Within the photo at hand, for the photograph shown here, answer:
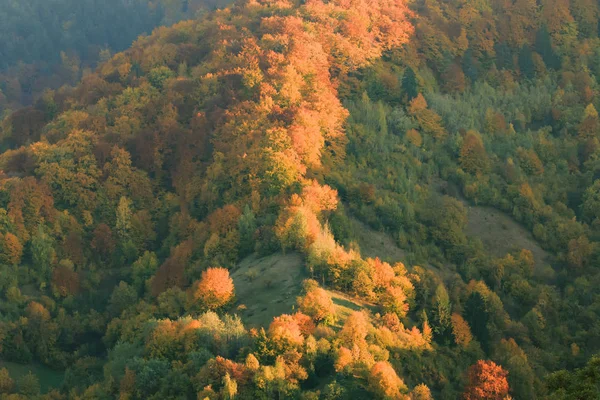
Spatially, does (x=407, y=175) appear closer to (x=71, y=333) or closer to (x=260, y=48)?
(x=260, y=48)

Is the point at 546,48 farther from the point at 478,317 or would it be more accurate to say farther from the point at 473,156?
the point at 478,317

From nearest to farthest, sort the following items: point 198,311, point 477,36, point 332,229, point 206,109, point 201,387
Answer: point 201,387 → point 198,311 → point 332,229 → point 206,109 → point 477,36

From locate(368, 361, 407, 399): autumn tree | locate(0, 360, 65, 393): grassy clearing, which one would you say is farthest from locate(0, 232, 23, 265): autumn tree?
locate(368, 361, 407, 399): autumn tree

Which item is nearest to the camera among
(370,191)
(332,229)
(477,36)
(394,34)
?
(332,229)

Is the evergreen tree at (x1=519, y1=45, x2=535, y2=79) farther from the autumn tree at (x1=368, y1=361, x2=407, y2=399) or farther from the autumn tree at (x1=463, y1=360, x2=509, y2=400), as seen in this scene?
the autumn tree at (x1=368, y1=361, x2=407, y2=399)

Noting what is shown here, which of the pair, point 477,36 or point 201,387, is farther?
point 477,36

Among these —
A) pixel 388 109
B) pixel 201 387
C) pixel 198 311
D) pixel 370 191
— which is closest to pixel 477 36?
pixel 388 109

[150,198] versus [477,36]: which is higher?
[477,36]
